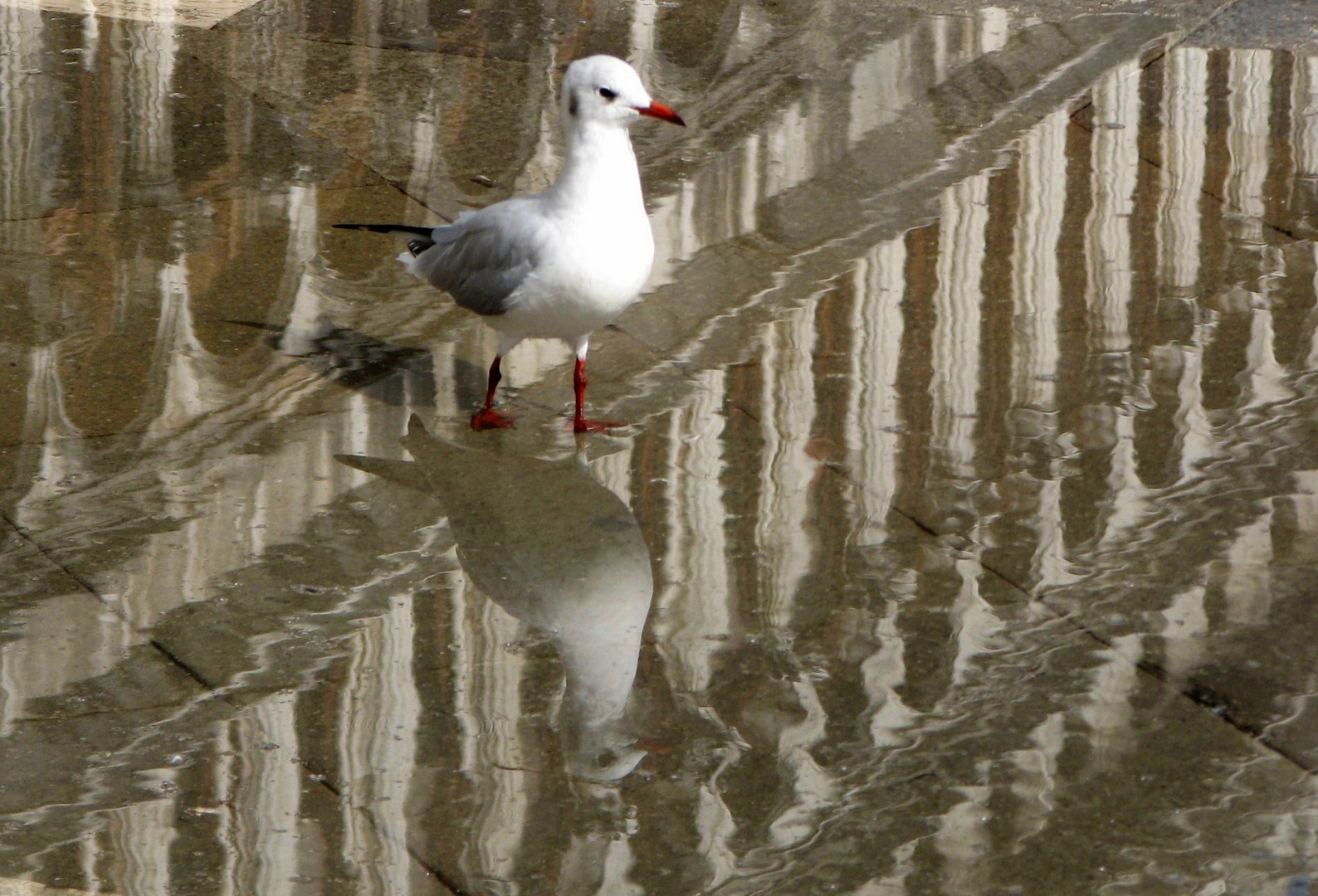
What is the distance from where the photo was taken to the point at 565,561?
4.50m

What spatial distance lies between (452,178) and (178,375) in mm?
1781

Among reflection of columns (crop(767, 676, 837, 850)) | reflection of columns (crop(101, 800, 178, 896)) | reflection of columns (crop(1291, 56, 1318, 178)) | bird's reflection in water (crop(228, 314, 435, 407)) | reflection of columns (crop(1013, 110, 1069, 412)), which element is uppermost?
reflection of columns (crop(1291, 56, 1318, 178))

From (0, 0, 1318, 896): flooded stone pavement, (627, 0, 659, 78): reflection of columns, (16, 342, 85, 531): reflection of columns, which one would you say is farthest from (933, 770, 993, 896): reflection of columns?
(627, 0, 659, 78): reflection of columns

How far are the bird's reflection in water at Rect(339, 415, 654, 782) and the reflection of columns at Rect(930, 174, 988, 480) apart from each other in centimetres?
106

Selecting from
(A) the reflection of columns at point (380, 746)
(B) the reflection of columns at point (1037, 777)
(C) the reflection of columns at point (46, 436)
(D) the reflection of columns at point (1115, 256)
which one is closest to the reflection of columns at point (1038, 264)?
(D) the reflection of columns at point (1115, 256)

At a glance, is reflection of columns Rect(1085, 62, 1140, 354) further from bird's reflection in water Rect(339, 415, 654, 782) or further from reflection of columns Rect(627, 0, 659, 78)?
reflection of columns Rect(627, 0, 659, 78)

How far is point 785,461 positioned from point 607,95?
3.97ft

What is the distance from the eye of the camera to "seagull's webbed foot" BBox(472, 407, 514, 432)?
16.9ft

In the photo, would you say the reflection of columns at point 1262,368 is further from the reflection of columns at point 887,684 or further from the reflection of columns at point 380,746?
the reflection of columns at point 380,746

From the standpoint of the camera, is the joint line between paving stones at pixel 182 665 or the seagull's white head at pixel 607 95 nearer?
the joint line between paving stones at pixel 182 665

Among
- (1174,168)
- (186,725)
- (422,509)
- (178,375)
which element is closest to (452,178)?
(178,375)

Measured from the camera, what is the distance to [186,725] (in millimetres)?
3797

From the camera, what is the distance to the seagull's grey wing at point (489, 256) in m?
4.88

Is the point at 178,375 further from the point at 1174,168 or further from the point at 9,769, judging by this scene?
the point at 1174,168
